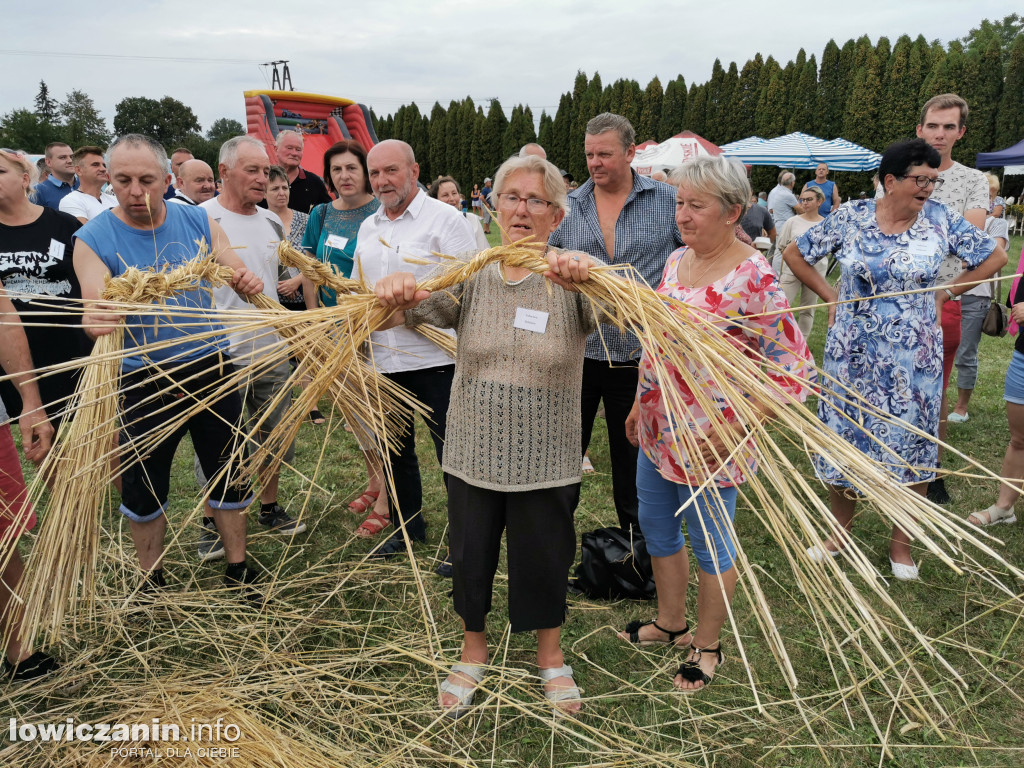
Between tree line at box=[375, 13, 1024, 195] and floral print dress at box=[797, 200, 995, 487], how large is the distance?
58.5 feet

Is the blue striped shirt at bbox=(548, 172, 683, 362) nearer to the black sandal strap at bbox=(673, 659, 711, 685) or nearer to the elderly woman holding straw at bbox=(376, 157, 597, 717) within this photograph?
the elderly woman holding straw at bbox=(376, 157, 597, 717)

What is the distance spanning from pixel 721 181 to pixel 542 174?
1.80ft

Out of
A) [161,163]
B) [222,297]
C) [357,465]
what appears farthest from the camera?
[357,465]

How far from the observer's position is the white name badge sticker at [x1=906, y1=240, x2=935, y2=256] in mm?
2822

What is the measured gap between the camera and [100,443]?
234 centimetres

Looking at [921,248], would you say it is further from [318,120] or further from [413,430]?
[318,120]

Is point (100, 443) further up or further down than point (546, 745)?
further up

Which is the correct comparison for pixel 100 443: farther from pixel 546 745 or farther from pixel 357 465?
pixel 357 465

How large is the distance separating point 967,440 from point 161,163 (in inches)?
203

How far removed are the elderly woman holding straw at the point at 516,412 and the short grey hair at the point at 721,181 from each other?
414 mm

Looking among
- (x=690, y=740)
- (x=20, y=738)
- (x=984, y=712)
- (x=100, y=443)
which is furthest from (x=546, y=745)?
(x=100, y=443)

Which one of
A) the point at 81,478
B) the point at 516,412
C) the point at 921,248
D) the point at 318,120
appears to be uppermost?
the point at 318,120

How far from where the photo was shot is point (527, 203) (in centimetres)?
206

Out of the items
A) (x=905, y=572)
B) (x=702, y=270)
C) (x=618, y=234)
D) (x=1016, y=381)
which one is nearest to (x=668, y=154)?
(x=1016, y=381)
